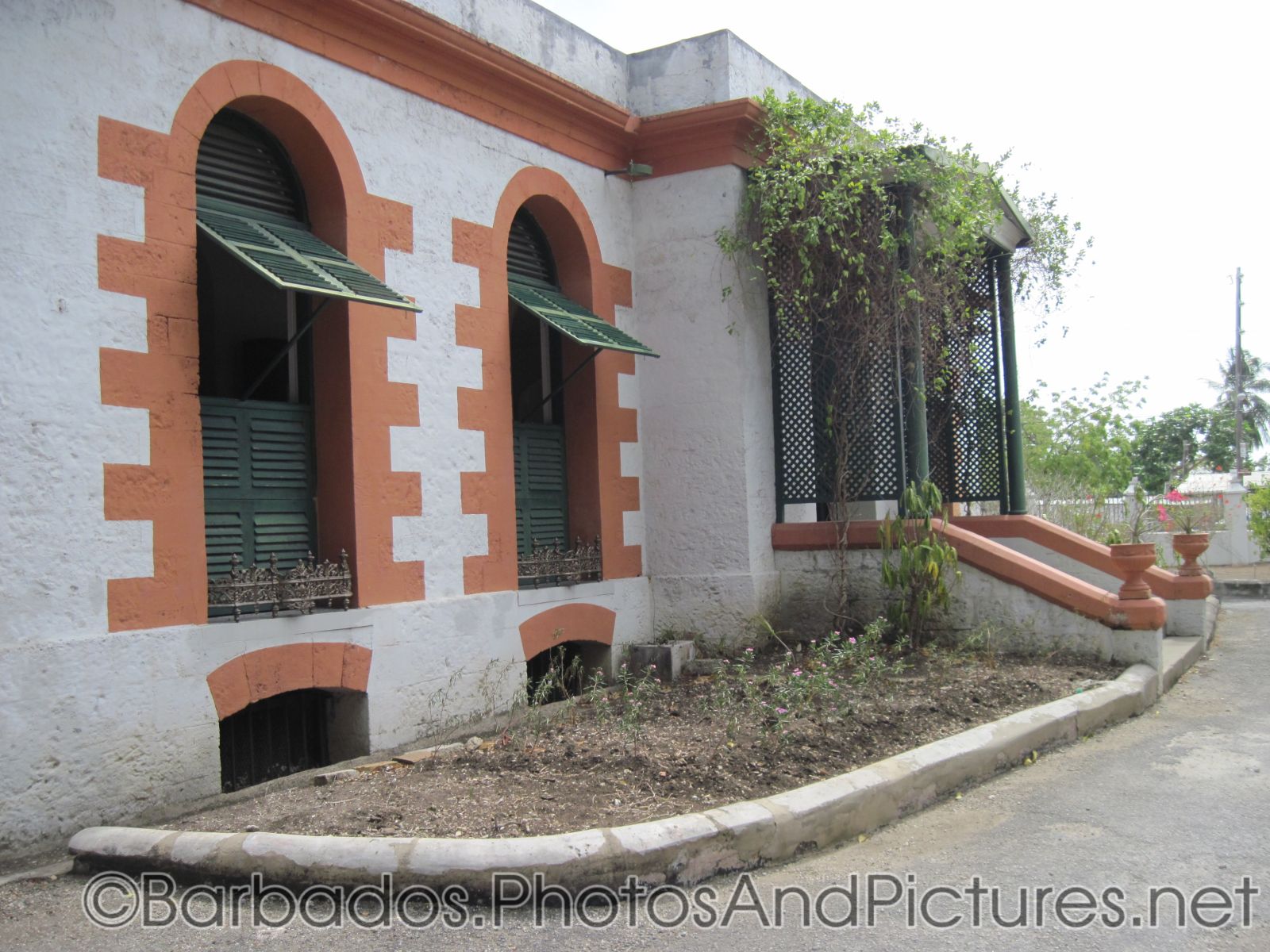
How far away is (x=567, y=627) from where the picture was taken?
8.39 m

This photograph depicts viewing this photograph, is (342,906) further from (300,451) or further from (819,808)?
(300,451)

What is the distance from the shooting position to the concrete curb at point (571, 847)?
4234 mm

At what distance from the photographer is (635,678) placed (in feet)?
28.6

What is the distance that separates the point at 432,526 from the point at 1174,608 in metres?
7.35

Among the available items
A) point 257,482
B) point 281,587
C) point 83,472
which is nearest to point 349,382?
point 257,482

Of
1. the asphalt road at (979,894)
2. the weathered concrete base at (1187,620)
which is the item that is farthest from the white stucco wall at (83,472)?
the weathered concrete base at (1187,620)

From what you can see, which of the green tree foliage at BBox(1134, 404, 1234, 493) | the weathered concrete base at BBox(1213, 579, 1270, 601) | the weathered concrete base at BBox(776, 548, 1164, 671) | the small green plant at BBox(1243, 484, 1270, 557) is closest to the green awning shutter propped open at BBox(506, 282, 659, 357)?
the weathered concrete base at BBox(776, 548, 1164, 671)

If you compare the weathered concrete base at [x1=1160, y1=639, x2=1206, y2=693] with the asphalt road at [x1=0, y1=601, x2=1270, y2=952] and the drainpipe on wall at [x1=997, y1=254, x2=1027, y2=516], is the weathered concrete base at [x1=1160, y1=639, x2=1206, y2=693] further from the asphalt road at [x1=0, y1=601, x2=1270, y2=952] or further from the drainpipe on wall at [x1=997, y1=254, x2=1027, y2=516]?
the asphalt road at [x1=0, y1=601, x2=1270, y2=952]

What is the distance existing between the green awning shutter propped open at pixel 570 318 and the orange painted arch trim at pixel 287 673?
2.84 m

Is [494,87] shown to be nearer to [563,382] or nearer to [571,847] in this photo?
[563,382]

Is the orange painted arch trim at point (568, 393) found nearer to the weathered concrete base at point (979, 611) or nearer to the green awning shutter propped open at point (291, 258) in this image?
the green awning shutter propped open at point (291, 258)

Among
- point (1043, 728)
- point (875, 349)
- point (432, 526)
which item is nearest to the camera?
point (1043, 728)

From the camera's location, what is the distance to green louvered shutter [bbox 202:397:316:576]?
20.4 feet

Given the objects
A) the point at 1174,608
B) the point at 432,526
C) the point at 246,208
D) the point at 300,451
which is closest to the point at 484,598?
the point at 432,526
